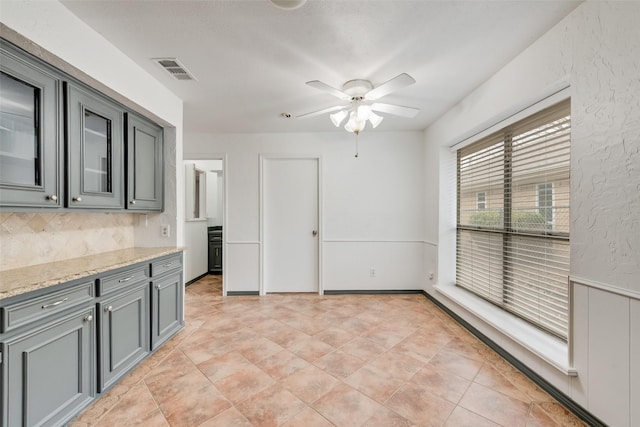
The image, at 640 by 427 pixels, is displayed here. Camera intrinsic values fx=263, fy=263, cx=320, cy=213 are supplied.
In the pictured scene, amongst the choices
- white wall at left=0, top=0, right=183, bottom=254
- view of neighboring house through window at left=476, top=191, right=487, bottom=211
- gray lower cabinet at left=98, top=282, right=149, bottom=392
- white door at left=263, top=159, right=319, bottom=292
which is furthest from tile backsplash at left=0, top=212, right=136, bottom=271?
view of neighboring house through window at left=476, top=191, right=487, bottom=211

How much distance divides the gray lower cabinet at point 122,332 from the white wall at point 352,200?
1.83m

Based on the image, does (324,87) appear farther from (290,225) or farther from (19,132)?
(290,225)

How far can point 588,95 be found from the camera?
5.07 ft

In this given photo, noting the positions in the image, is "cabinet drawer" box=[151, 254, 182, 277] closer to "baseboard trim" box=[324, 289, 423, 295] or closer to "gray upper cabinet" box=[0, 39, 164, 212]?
"gray upper cabinet" box=[0, 39, 164, 212]

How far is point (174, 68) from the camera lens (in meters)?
2.22

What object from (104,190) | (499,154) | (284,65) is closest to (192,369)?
(104,190)

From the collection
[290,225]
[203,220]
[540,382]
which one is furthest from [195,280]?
[540,382]

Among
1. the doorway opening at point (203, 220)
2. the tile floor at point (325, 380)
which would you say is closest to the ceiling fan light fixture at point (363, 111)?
the tile floor at point (325, 380)

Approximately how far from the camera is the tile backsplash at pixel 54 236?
1694 millimetres

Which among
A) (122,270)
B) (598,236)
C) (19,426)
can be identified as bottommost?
(19,426)

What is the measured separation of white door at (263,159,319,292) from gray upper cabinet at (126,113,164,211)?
5.22 ft

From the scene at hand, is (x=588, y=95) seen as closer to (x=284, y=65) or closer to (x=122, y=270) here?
(x=284, y=65)

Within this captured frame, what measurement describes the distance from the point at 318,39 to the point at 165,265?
2324mm

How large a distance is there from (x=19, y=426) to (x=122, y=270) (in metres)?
0.91
